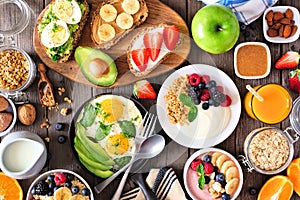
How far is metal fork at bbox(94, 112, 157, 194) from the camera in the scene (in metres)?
2.10

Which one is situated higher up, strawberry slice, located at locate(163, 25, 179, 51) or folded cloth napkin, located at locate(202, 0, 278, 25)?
folded cloth napkin, located at locate(202, 0, 278, 25)

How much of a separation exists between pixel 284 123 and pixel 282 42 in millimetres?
284

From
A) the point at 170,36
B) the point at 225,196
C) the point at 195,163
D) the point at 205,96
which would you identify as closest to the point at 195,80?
the point at 205,96

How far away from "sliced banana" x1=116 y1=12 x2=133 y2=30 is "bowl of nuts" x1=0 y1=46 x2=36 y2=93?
0.33 m

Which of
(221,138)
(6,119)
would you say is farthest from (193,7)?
(6,119)

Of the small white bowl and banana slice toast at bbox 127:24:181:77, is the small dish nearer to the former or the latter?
the small white bowl

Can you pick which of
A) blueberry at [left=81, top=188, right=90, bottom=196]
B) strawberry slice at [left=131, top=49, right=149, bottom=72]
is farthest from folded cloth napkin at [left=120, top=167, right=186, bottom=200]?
strawberry slice at [left=131, top=49, right=149, bottom=72]

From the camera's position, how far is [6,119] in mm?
2076

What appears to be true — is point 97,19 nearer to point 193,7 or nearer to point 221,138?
point 193,7

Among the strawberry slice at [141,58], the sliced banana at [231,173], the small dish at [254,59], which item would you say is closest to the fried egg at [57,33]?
the strawberry slice at [141,58]

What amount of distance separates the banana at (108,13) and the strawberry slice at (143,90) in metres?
0.24

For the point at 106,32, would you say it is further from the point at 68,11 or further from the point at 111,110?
the point at 111,110

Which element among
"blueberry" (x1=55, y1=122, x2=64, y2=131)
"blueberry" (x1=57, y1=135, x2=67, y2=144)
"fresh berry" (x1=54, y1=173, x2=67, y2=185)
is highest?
"blueberry" (x1=55, y1=122, x2=64, y2=131)

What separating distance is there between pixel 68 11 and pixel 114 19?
0.16 m
